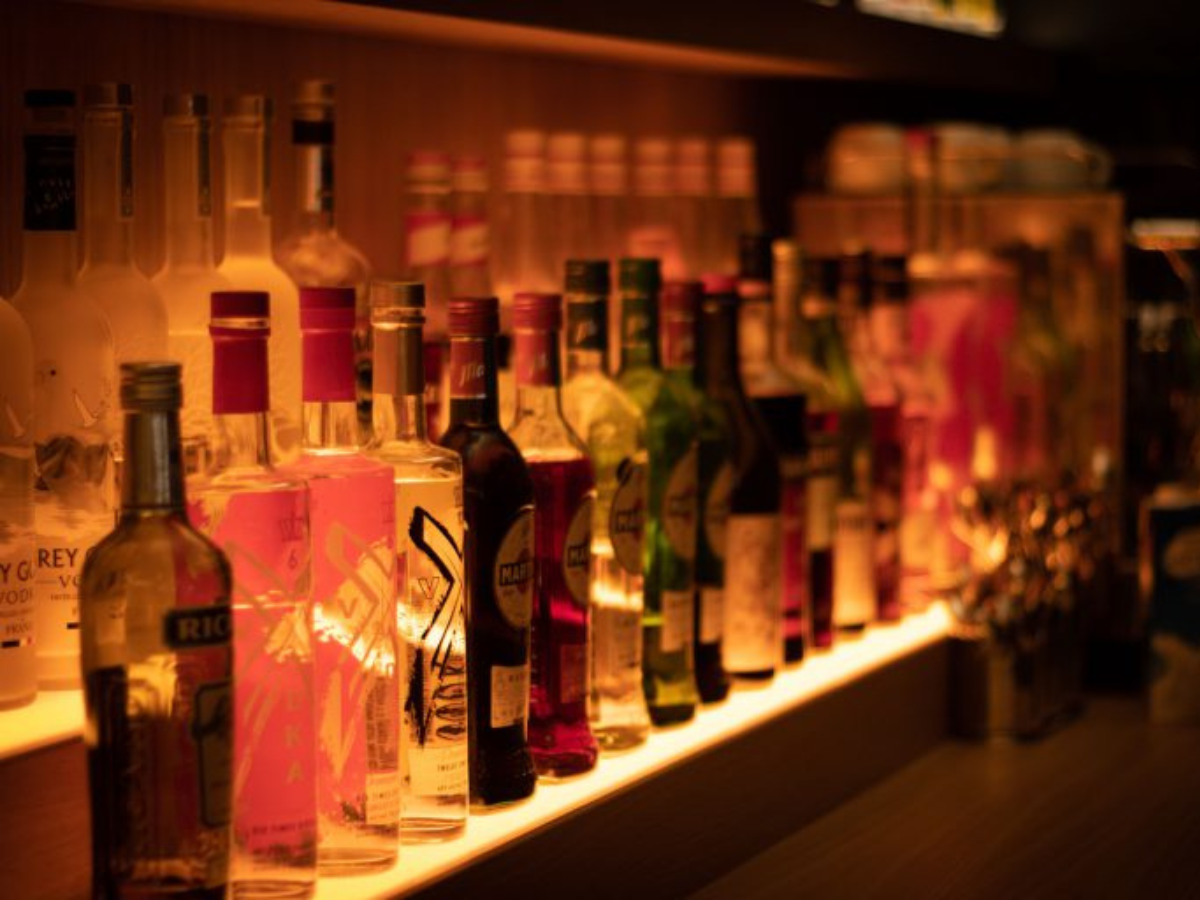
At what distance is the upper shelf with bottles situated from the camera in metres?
1.32

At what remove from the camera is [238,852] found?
1032 mm

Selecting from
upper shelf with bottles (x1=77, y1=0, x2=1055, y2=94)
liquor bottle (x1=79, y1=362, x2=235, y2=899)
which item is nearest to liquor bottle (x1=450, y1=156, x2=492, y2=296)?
upper shelf with bottles (x1=77, y1=0, x2=1055, y2=94)

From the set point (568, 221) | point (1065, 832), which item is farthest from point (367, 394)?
point (1065, 832)

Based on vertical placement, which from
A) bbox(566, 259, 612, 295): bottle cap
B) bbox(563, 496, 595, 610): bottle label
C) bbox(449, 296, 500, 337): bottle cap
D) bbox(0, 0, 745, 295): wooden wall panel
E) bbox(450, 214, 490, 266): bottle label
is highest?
bbox(0, 0, 745, 295): wooden wall panel

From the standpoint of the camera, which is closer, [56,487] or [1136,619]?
[56,487]

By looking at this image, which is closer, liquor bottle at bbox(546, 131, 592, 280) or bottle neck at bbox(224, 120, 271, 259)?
bottle neck at bbox(224, 120, 271, 259)

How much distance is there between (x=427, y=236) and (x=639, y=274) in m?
0.16

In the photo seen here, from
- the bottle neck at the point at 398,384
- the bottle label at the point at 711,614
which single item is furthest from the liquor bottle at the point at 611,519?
the bottle neck at the point at 398,384

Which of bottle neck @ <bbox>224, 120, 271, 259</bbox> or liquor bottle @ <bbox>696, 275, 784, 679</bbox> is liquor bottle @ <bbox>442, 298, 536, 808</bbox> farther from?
liquor bottle @ <bbox>696, 275, 784, 679</bbox>

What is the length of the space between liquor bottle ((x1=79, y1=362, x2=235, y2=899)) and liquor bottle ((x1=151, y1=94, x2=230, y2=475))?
0.20m

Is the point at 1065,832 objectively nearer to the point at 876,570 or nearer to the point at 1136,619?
the point at 876,570

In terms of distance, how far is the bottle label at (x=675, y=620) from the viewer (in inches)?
56.6

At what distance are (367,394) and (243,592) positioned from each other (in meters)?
0.30

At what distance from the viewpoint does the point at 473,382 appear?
47.1 inches
